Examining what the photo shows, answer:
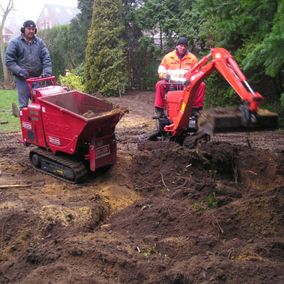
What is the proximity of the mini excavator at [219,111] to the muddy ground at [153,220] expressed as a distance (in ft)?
1.68

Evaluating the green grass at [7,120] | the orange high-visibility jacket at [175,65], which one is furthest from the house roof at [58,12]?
the orange high-visibility jacket at [175,65]

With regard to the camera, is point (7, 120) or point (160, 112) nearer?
point (160, 112)

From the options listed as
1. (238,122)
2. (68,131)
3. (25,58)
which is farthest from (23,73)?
(238,122)

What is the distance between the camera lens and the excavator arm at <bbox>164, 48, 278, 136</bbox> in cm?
561

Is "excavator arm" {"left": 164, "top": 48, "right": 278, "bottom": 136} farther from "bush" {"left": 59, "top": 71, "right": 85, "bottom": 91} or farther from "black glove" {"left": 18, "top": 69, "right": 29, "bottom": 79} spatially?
"bush" {"left": 59, "top": 71, "right": 85, "bottom": 91}

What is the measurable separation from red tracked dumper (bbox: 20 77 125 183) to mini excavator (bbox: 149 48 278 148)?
1.08 meters

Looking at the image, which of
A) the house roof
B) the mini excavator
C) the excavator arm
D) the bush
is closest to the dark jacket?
the mini excavator

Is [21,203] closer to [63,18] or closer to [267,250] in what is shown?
[267,250]

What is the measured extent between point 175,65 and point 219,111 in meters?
3.09

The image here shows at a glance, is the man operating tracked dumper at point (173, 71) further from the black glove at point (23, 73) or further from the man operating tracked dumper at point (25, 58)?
the black glove at point (23, 73)

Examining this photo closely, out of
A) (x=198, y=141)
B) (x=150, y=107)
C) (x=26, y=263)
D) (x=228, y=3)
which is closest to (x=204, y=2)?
(x=228, y=3)

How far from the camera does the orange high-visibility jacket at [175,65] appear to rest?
886 centimetres

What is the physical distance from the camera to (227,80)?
612 cm

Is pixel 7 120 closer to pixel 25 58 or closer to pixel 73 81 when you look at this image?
pixel 25 58
